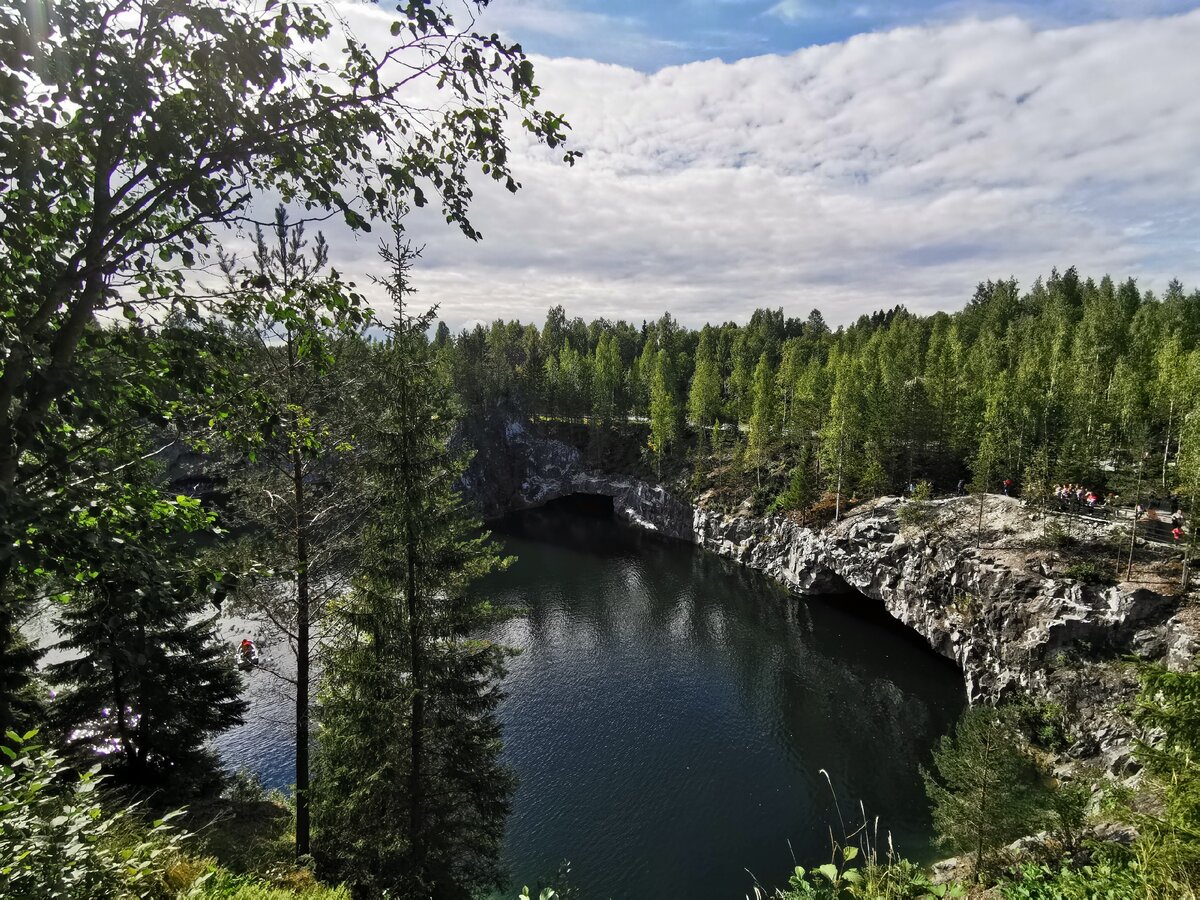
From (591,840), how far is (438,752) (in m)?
12.6

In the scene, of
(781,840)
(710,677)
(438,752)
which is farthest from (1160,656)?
(438,752)

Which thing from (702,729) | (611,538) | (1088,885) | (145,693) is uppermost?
(1088,885)

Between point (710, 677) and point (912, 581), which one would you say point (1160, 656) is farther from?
point (710, 677)

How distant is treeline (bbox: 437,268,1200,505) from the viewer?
3866 centimetres

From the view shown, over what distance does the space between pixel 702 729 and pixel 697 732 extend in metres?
0.43

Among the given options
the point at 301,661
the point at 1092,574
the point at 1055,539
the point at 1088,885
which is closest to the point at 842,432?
the point at 1055,539

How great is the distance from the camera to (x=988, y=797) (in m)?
17.6

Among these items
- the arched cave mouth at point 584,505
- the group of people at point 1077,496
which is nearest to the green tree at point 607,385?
the arched cave mouth at point 584,505

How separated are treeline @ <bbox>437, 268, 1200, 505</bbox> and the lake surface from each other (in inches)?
523

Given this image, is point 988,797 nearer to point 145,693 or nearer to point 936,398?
point 145,693

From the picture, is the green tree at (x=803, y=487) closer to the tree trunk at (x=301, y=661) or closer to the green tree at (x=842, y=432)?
the green tree at (x=842, y=432)

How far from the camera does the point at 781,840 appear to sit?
2291 cm

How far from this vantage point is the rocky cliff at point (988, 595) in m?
25.9

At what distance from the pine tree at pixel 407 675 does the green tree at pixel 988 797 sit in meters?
14.6
